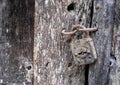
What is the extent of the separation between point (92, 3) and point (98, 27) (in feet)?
0.28

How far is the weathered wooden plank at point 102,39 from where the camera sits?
94 centimetres

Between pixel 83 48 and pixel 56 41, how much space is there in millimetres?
110

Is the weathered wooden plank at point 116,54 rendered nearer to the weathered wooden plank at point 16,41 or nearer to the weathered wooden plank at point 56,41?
the weathered wooden plank at point 56,41

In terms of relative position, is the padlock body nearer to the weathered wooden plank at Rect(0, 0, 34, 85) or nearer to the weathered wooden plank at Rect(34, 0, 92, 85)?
the weathered wooden plank at Rect(34, 0, 92, 85)

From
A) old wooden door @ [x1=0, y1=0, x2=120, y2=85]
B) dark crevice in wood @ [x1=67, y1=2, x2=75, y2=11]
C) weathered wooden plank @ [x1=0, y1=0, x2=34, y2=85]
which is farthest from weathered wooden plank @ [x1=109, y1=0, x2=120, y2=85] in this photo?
weathered wooden plank @ [x1=0, y1=0, x2=34, y2=85]

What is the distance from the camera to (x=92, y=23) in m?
0.96

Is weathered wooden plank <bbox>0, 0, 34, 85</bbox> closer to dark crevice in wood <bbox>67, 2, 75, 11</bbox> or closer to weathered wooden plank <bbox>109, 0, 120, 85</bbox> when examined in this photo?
dark crevice in wood <bbox>67, 2, 75, 11</bbox>

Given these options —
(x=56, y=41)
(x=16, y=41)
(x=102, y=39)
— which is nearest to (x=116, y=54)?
(x=102, y=39)

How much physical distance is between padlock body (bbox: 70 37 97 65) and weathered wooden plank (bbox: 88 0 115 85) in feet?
0.16

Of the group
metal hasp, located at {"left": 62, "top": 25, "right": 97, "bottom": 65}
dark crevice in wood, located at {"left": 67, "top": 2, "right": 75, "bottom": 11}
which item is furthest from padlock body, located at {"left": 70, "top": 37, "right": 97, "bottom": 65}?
dark crevice in wood, located at {"left": 67, "top": 2, "right": 75, "bottom": 11}

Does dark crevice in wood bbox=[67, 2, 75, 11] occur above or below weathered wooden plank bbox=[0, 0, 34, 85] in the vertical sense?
above

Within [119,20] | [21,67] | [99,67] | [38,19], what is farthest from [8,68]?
[119,20]

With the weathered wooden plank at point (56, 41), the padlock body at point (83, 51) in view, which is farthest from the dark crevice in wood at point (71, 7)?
the padlock body at point (83, 51)

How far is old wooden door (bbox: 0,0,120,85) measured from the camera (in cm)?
94
